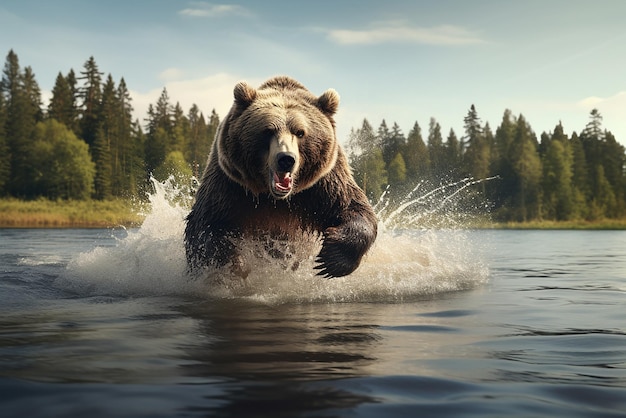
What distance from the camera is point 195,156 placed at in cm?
8631

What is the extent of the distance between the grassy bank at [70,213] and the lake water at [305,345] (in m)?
47.9

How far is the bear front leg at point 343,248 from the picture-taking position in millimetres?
7188

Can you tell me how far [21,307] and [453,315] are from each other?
13.3 ft

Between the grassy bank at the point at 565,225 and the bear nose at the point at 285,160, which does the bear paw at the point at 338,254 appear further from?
the grassy bank at the point at 565,225

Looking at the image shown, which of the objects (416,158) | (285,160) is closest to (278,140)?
(285,160)

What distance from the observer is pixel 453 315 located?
6254 mm

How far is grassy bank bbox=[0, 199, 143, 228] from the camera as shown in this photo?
2117 inches

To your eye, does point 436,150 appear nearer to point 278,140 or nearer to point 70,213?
point 70,213

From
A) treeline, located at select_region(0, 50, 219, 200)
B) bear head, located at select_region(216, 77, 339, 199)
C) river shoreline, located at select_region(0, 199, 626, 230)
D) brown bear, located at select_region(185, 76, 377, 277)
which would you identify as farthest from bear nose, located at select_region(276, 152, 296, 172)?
treeline, located at select_region(0, 50, 219, 200)

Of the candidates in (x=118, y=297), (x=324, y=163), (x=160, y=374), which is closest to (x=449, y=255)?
(x=324, y=163)

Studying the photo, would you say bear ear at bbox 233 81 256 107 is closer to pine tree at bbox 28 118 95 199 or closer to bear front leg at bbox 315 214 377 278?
bear front leg at bbox 315 214 377 278

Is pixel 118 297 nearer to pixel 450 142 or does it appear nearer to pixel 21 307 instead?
pixel 21 307

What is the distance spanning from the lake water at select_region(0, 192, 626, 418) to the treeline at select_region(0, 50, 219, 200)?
6210 cm

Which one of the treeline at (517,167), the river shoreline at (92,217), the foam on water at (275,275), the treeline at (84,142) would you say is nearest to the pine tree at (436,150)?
the treeline at (517,167)
